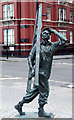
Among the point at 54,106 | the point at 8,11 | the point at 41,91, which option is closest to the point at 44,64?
the point at 41,91

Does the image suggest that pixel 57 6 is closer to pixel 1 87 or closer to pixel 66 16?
pixel 66 16

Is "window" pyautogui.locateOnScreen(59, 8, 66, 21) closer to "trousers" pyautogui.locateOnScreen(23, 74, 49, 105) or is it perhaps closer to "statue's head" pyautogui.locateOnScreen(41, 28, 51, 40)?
"statue's head" pyautogui.locateOnScreen(41, 28, 51, 40)

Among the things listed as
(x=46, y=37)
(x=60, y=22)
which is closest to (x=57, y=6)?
(x=60, y=22)

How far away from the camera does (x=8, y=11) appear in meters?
38.6

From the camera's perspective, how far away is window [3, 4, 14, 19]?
38.2 metres

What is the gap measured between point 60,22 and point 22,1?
28.3 feet

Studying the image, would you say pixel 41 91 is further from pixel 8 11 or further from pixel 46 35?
pixel 8 11

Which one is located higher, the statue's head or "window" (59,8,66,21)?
"window" (59,8,66,21)

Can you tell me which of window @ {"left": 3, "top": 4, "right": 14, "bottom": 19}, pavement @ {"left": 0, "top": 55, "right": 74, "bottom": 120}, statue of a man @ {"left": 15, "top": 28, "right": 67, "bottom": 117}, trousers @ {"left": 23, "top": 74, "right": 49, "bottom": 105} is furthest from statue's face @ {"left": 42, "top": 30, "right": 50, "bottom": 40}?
window @ {"left": 3, "top": 4, "right": 14, "bottom": 19}

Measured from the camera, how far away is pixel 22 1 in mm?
36438

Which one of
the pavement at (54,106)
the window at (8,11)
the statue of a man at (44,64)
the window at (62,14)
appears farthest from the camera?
the window at (62,14)

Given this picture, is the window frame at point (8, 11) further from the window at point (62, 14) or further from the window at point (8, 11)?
the window at point (62, 14)

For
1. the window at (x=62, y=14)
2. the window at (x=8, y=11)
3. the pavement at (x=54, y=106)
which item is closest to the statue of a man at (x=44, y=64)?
the pavement at (x=54, y=106)

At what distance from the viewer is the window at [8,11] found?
125ft
